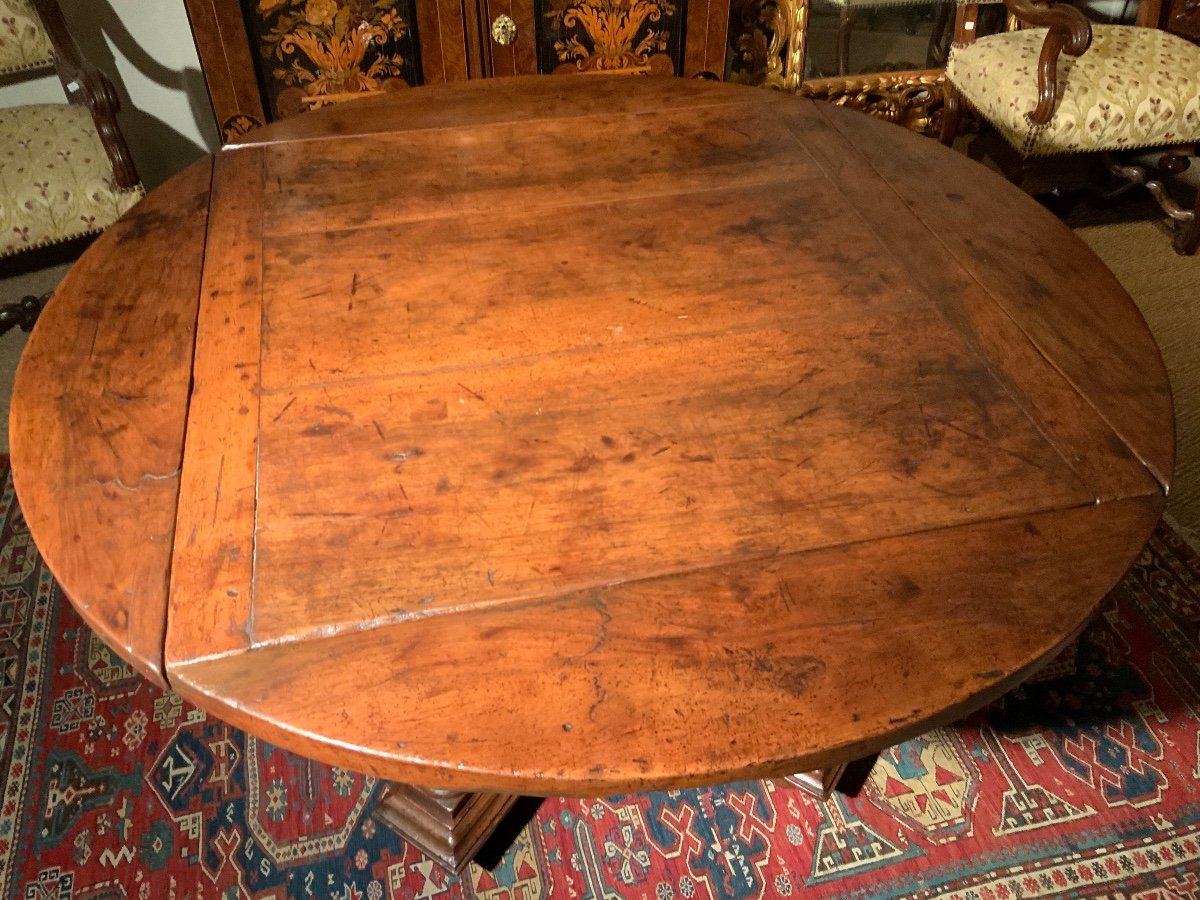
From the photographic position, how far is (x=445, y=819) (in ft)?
4.49

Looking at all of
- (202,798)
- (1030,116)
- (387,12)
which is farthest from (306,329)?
(1030,116)

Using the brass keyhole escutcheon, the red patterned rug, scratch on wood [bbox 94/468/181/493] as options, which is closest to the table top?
scratch on wood [bbox 94/468/181/493]

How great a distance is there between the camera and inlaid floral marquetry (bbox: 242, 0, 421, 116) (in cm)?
218

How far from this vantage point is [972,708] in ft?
2.70

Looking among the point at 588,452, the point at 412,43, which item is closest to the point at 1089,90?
the point at 412,43

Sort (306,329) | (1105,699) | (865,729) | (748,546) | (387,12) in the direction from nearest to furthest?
(865,729), (748,546), (306,329), (1105,699), (387,12)

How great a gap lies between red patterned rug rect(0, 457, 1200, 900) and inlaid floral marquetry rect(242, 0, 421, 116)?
1.44 metres

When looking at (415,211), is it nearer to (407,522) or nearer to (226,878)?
(407,522)

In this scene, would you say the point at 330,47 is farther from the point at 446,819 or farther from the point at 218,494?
the point at 446,819

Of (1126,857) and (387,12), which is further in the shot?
(387,12)

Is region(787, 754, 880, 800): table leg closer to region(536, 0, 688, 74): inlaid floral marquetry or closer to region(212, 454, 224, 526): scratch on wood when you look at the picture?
region(212, 454, 224, 526): scratch on wood

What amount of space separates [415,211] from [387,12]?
1113 mm

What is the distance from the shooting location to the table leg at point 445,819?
136 centimetres

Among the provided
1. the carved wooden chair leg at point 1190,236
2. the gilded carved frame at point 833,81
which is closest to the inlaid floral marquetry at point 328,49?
the gilded carved frame at point 833,81
